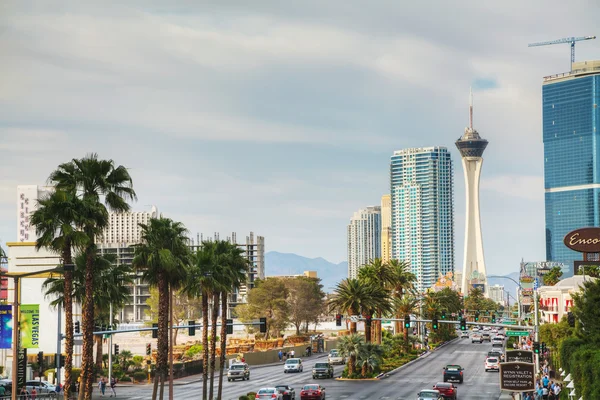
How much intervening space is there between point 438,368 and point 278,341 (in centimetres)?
5377

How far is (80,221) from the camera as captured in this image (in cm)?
5162

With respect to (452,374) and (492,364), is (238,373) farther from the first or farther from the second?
(492,364)

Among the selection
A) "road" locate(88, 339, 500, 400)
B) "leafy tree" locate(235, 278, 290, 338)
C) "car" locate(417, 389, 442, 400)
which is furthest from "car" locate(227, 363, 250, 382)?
"leafy tree" locate(235, 278, 290, 338)

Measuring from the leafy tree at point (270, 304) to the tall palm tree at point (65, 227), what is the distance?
12739cm

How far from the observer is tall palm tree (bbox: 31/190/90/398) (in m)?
50.8

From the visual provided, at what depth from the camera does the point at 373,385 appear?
272 ft

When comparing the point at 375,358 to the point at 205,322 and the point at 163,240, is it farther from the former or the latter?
the point at 163,240

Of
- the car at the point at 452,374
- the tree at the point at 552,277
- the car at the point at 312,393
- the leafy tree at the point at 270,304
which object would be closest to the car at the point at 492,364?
the car at the point at 452,374

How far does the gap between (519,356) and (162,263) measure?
24749mm

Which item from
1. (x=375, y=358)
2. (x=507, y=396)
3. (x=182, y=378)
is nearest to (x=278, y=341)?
(x=182, y=378)

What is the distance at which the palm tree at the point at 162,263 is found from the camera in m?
59.4

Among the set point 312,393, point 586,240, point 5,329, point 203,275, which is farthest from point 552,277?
point 5,329

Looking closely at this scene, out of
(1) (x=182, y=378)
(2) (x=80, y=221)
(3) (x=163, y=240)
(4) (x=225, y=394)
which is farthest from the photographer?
(1) (x=182, y=378)

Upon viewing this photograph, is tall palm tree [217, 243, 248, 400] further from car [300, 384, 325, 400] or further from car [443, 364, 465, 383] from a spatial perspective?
car [443, 364, 465, 383]
